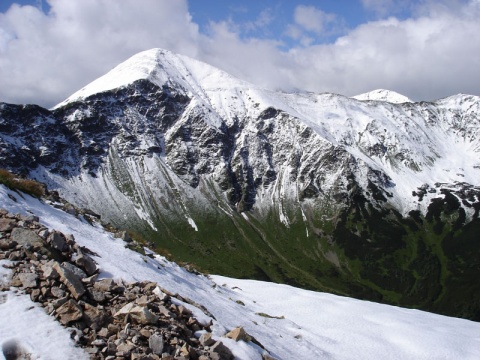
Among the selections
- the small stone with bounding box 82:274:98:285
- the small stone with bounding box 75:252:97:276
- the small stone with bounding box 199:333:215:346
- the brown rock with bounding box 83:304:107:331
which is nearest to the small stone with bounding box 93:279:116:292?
the small stone with bounding box 82:274:98:285

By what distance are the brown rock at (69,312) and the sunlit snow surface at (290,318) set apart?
0.63 metres

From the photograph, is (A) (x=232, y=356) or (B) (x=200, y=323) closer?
(A) (x=232, y=356)

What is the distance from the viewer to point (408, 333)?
2030 centimetres

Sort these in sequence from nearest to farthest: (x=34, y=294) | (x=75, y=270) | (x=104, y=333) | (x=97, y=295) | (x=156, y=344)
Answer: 1. (x=156, y=344)
2. (x=104, y=333)
3. (x=34, y=294)
4. (x=97, y=295)
5. (x=75, y=270)

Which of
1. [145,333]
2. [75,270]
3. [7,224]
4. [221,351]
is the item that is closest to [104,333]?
[145,333]

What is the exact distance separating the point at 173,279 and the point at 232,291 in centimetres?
663

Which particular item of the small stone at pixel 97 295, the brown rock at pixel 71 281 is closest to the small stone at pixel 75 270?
the brown rock at pixel 71 281

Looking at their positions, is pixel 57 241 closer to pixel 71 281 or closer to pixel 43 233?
pixel 43 233

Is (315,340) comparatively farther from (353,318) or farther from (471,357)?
(471,357)

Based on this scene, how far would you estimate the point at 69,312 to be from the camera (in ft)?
34.5

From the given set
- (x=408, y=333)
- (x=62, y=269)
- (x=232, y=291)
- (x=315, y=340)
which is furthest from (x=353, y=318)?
(x=62, y=269)

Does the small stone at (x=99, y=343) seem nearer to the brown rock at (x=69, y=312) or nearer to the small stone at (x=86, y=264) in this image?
the brown rock at (x=69, y=312)

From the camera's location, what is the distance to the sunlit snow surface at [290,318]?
616 inches

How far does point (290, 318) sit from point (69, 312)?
44.5 feet
